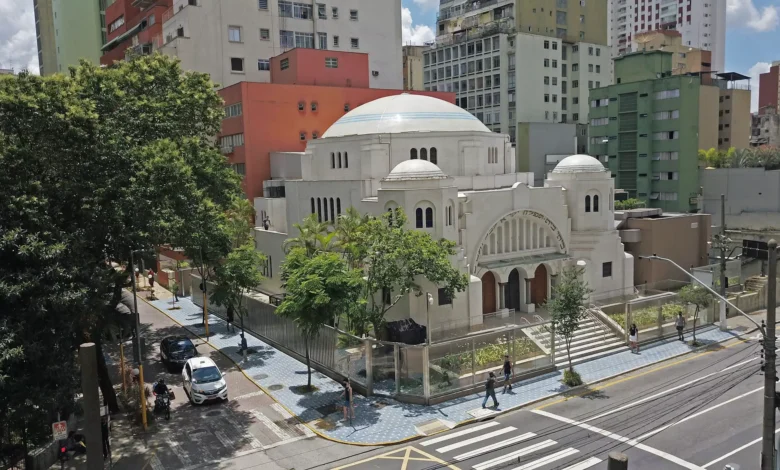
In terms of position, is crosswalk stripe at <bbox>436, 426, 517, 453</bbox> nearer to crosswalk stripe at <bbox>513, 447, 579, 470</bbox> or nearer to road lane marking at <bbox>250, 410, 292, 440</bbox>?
crosswalk stripe at <bbox>513, 447, 579, 470</bbox>

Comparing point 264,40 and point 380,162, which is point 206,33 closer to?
point 264,40

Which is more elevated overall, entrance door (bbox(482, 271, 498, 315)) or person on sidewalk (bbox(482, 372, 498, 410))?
entrance door (bbox(482, 271, 498, 315))

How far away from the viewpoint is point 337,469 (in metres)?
19.6

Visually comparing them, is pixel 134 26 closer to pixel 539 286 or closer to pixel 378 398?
pixel 539 286

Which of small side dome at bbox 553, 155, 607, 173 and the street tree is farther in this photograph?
small side dome at bbox 553, 155, 607, 173

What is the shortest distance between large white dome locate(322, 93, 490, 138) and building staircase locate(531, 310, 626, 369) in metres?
14.9

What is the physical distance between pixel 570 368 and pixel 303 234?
14478mm

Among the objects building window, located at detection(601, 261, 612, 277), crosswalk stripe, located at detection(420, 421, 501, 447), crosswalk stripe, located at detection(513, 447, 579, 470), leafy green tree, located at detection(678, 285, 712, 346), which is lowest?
crosswalk stripe, located at detection(420, 421, 501, 447)

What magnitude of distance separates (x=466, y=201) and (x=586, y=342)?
975 centimetres

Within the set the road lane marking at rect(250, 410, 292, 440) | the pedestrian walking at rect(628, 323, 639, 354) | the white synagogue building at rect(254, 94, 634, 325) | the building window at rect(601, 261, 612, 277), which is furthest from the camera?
the building window at rect(601, 261, 612, 277)

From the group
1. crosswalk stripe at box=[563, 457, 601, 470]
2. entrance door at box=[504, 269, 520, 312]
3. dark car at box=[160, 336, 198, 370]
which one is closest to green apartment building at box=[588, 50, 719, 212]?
entrance door at box=[504, 269, 520, 312]

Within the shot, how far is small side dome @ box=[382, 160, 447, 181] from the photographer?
105 ft

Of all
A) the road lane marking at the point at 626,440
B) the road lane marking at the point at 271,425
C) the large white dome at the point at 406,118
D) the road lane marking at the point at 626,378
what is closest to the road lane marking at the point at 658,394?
the road lane marking at the point at 626,440

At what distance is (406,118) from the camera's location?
39969 mm
